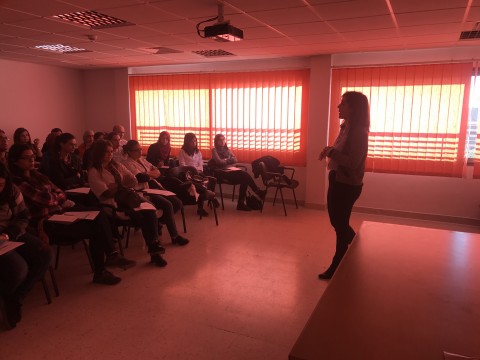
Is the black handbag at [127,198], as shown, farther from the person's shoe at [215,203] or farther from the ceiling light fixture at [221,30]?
the person's shoe at [215,203]

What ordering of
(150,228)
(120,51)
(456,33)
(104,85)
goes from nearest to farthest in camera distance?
(150,228) → (456,33) → (120,51) → (104,85)

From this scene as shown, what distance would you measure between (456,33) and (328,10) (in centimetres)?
188

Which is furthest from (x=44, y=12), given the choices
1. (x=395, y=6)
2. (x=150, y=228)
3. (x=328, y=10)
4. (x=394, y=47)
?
(x=394, y=47)

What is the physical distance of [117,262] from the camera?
352 cm

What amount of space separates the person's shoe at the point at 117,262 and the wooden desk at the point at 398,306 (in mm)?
2421

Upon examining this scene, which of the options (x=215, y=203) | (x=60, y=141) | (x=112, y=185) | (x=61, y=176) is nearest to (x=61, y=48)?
(x=60, y=141)

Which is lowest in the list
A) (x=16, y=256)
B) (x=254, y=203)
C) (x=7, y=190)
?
(x=254, y=203)

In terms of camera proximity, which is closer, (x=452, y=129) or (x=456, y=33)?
(x=456, y=33)

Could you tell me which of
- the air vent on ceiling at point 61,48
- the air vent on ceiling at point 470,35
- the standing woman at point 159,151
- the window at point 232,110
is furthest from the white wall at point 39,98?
the air vent on ceiling at point 470,35

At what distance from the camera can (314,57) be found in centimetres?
593

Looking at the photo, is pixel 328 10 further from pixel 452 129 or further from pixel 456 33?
pixel 452 129

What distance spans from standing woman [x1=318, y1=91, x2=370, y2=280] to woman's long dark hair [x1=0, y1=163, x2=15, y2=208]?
243cm

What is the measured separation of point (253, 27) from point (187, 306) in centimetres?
288

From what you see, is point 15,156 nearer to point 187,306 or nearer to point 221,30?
point 187,306
